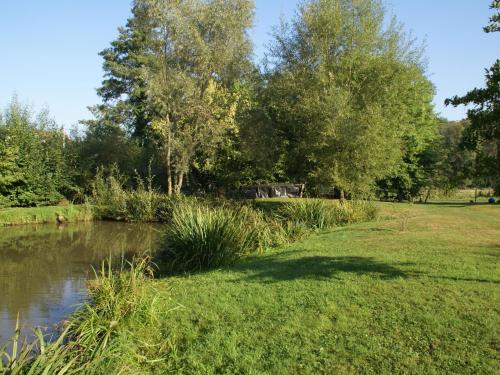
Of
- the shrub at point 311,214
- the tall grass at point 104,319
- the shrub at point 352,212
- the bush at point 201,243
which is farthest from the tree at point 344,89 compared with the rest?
the tall grass at point 104,319

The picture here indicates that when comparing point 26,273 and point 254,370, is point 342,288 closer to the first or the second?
point 254,370

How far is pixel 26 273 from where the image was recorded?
12.1m

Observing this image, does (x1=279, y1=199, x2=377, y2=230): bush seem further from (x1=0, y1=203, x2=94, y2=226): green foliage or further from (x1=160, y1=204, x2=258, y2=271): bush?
(x1=0, y1=203, x2=94, y2=226): green foliage

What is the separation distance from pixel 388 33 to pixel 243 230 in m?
14.3

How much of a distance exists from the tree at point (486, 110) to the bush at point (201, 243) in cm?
562

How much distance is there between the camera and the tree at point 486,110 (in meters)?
6.18

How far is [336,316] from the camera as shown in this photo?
19.9ft

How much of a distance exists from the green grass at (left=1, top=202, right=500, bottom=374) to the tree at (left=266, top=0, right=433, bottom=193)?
1026cm

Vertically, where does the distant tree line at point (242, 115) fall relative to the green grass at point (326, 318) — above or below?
above

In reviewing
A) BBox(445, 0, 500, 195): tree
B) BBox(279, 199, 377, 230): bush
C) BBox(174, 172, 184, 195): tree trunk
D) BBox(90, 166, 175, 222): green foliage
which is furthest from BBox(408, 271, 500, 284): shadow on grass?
BBox(174, 172, 184, 195): tree trunk

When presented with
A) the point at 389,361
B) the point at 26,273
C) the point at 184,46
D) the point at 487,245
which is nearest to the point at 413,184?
the point at 184,46

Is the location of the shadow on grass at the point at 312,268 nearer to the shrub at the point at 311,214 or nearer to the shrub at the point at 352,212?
the shrub at the point at 311,214

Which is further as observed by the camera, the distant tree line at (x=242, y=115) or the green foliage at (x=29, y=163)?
the green foliage at (x=29, y=163)

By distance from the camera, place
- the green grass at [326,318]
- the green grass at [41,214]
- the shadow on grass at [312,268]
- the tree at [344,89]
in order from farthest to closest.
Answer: the green grass at [41,214]
the tree at [344,89]
the shadow on grass at [312,268]
the green grass at [326,318]
